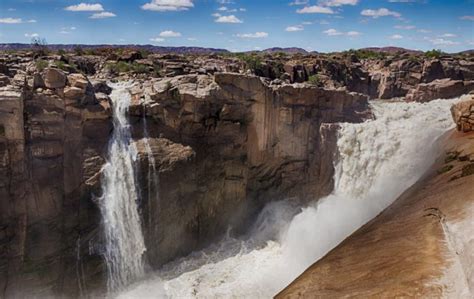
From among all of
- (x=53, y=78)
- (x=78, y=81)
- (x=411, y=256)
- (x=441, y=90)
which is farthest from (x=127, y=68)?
(x=441, y=90)

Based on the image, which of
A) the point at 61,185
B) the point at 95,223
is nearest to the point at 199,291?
the point at 95,223

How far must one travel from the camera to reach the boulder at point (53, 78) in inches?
888

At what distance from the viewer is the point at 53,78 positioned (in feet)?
74.4

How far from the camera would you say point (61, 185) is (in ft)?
75.2

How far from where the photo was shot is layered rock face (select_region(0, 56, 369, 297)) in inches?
864

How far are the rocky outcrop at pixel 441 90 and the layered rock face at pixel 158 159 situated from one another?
45.0 feet

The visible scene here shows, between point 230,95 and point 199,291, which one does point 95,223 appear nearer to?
point 199,291

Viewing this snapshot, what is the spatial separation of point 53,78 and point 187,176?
9.27m

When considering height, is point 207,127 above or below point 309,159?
above

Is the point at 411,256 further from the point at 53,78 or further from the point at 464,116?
the point at 53,78

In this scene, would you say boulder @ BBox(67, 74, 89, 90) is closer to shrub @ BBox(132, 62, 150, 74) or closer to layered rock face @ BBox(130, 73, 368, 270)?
layered rock face @ BBox(130, 73, 368, 270)

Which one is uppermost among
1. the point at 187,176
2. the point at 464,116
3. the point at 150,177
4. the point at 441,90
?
the point at 441,90

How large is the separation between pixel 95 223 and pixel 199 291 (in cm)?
694

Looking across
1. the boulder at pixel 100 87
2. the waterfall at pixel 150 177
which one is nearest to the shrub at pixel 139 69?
the boulder at pixel 100 87
